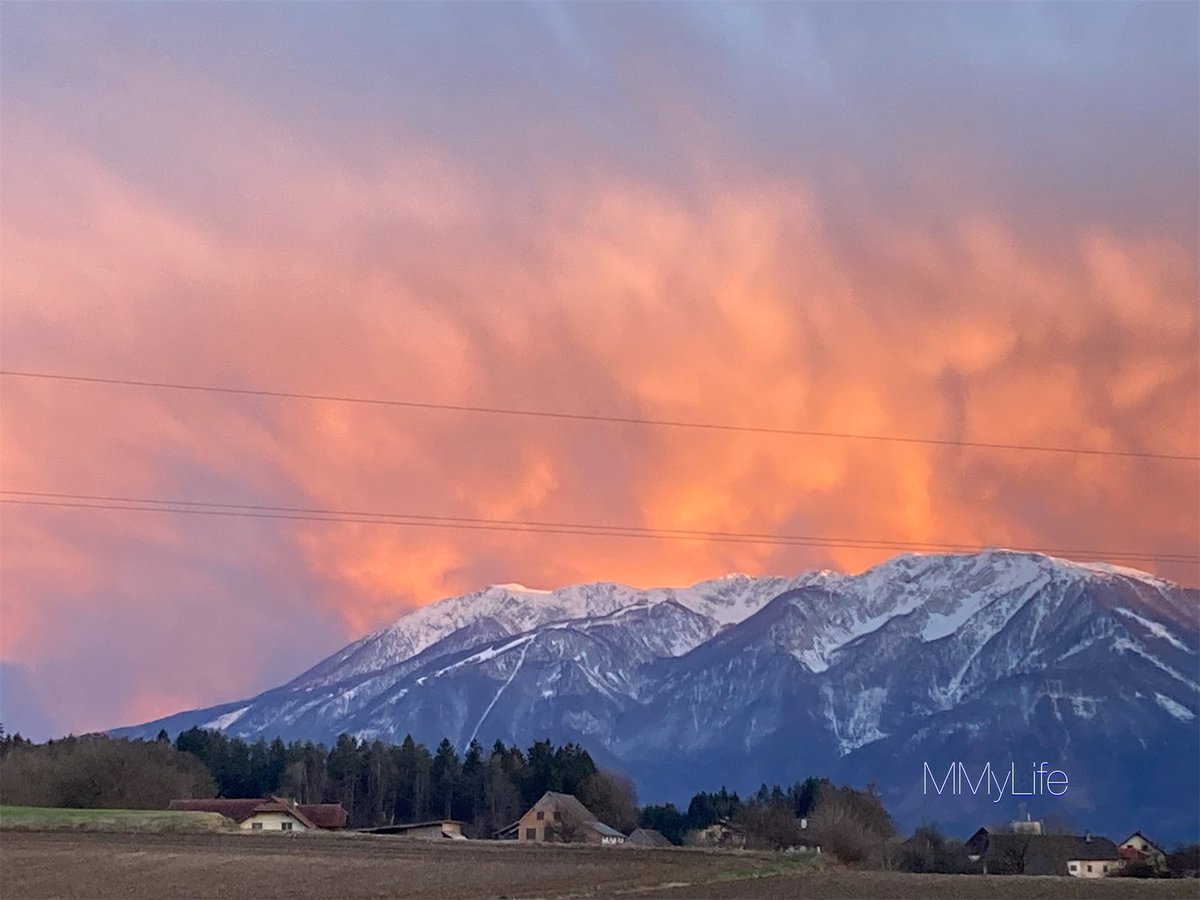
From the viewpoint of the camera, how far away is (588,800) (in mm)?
149875

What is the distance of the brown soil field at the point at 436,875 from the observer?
49.0 metres

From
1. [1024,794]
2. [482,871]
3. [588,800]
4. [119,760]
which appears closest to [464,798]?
[588,800]

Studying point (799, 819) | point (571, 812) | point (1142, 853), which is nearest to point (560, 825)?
point (571, 812)

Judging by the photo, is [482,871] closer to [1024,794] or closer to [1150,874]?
[1150,874]

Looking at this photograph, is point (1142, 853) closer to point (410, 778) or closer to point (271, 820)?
point (271, 820)

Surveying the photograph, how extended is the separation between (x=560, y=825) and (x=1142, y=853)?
52.8 meters

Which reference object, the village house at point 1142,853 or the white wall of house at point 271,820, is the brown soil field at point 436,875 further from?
the village house at point 1142,853

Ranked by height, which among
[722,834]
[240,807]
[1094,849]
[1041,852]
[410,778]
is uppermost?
[410,778]

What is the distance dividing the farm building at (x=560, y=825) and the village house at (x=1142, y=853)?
44.7 m

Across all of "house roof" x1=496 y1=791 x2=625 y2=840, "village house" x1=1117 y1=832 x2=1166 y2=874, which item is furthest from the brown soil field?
"house roof" x1=496 y1=791 x2=625 y2=840

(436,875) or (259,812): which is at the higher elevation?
(259,812)

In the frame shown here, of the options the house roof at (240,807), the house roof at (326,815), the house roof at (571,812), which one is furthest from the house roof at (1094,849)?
A: the house roof at (326,815)

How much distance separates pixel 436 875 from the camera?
53594mm

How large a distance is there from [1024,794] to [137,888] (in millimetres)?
109739
